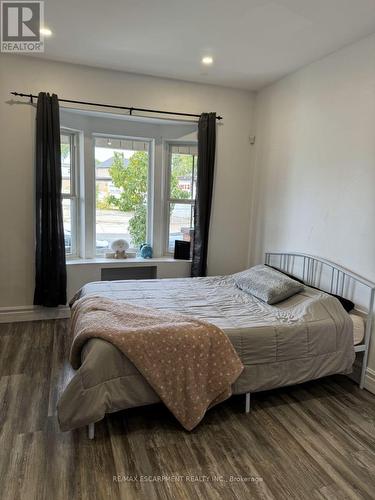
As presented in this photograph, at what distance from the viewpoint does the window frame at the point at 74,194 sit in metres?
4.09

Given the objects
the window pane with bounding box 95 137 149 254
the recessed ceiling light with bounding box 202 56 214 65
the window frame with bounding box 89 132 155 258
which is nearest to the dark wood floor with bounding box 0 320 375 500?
the window frame with bounding box 89 132 155 258

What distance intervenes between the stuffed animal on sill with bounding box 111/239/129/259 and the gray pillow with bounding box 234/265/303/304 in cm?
162

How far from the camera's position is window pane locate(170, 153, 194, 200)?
4.47 meters

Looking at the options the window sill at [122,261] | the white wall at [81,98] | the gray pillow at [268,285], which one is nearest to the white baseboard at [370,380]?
the gray pillow at [268,285]

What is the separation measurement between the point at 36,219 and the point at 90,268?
0.83 meters

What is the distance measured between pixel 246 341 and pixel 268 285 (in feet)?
2.72

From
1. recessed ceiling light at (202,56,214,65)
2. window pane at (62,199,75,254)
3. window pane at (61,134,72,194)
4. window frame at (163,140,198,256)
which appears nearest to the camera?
recessed ceiling light at (202,56,214,65)

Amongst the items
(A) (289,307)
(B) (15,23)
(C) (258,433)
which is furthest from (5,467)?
(B) (15,23)

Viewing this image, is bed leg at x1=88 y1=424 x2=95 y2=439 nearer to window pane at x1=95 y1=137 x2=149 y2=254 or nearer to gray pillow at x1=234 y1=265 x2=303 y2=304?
gray pillow at x1=234 y1=265 x2=303 y2=304

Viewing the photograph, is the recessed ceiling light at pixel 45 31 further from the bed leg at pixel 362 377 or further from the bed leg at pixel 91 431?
the bed leg at pixel 362 377

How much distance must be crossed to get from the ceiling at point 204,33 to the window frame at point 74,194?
2.84ft

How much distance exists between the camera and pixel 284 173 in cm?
375

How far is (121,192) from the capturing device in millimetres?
4418

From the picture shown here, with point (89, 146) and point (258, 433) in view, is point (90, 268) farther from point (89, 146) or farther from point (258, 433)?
point (258, 433)
